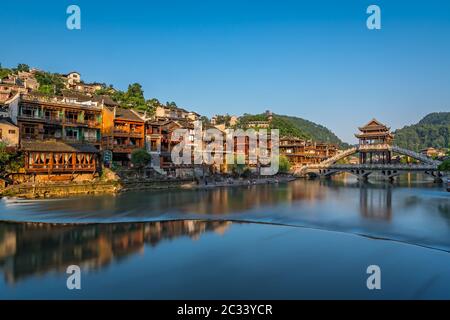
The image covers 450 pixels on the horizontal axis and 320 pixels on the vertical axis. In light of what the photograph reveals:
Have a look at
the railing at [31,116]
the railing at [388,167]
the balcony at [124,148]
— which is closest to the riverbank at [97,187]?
the balcony at [124,148]

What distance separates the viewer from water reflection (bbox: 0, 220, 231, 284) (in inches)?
639

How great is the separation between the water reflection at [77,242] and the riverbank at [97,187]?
12953 millimetres

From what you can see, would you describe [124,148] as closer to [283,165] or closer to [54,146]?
[54,146]

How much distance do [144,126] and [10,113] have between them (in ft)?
Result: 59.6

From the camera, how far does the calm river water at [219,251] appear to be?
13.5 meters

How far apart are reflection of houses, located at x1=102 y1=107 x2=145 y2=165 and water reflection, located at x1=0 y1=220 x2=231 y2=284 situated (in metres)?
27.8

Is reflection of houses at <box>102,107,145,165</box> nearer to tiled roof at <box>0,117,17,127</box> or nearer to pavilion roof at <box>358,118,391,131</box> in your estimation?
tiled roof at <box>0,117,17,127</box>

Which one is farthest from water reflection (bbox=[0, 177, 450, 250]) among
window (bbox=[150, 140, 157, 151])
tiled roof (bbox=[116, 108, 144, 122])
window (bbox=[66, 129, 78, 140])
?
tiled roof (bbox=[116, 108, 144, 122])

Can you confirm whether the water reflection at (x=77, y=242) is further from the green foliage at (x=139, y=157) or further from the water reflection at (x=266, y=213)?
the green foliage at (x=139, y=157)

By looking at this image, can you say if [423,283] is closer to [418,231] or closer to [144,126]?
[418,231]

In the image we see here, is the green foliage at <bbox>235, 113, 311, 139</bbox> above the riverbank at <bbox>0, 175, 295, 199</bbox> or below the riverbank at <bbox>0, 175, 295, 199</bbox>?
above

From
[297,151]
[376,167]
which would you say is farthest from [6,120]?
[297,151]

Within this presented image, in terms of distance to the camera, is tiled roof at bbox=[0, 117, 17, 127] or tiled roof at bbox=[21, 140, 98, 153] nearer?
tiled roof at bbox=[21, 140, 98, 153]
